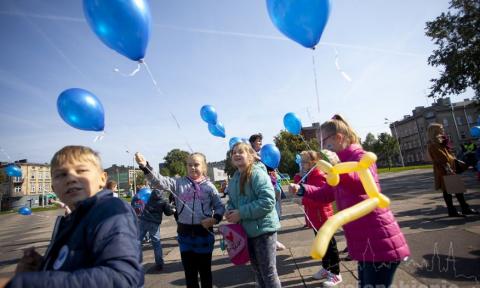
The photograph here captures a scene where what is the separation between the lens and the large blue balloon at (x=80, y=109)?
362 cm

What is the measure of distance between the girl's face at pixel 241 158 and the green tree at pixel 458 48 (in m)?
24.5

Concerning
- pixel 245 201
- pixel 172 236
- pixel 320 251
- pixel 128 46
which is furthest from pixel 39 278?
pixel 172 236

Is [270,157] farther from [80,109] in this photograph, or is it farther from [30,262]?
[30,262]

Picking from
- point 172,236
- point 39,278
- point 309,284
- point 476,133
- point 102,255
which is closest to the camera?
point 39,278

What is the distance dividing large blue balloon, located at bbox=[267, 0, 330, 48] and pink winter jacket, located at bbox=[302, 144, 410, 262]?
61.0 inches

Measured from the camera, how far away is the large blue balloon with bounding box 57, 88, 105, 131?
362 centimetres

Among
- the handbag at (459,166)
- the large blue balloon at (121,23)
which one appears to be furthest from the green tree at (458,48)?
the large blue balloon at (121,23)

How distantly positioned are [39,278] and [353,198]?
6.75 ft

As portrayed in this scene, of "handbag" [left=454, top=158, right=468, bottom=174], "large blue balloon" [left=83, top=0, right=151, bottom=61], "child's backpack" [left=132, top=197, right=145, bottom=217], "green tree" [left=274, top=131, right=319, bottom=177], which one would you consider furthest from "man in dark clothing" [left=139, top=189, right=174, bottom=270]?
"green tree" [left=274, top=131, right=319, bottom=177]

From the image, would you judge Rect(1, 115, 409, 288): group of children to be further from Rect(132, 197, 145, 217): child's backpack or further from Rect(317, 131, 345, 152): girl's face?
Rect(132, 197, 145, 217): child's backpack

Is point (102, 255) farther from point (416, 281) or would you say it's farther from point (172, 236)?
point (172, 236)

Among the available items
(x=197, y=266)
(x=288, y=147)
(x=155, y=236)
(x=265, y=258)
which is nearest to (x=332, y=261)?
(x=265, y=258)

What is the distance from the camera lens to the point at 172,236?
8227 millimetres

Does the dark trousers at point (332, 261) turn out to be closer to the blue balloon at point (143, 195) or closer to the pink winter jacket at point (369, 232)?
the pink winter jacket at point (369, 232)
